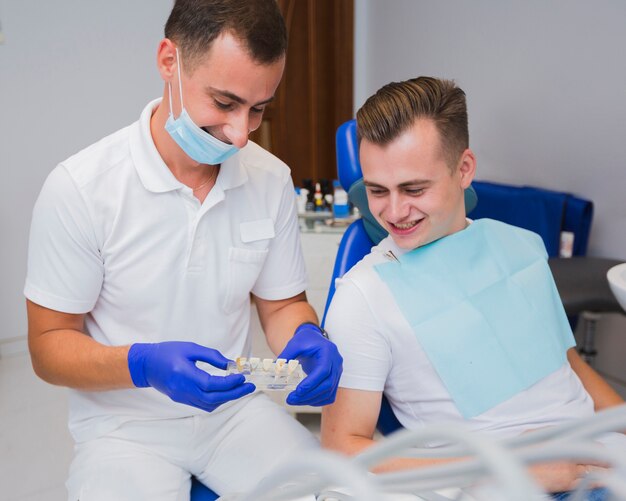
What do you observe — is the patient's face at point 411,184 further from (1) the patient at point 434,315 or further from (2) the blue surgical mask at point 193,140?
(2) the blue surgical mask at point 193,140

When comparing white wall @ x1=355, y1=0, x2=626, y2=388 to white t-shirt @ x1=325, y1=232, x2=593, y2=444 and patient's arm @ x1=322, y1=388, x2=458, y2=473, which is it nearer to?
white t-shirt @ x1=325, y1=232, x2=593, y2=444

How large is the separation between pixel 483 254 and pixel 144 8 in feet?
7.96

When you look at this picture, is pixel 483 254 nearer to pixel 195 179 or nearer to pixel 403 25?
pixel 195 179

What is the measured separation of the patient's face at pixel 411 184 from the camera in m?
1.20

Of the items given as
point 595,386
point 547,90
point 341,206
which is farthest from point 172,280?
point 547,90

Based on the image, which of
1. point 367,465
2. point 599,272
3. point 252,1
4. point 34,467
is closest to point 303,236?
point 599,272

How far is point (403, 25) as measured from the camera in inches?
130

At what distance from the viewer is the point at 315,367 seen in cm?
109

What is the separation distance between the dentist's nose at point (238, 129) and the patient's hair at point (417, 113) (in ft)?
0.79


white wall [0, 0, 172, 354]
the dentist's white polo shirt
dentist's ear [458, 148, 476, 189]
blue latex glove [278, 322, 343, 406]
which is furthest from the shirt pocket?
white wall [0, 0, 172, 354]

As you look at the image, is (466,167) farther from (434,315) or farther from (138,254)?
(138,254)

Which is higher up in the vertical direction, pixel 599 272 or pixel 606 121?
pixel 606 121

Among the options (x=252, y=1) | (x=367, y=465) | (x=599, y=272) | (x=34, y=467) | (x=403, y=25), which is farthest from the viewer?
(x=403, y=25)

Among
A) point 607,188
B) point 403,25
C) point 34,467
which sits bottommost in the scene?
point 34,467
